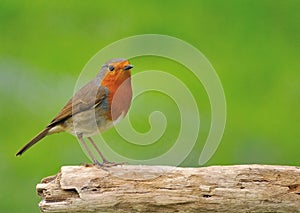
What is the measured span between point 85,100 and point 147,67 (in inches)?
155

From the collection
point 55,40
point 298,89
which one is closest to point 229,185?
point 298,89

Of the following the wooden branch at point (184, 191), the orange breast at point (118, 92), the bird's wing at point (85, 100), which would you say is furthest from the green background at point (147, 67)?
the wooden branch at point (184, 191)

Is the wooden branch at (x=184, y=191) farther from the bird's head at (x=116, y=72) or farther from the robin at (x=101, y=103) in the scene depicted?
the bird's head at (x=116, y=72)

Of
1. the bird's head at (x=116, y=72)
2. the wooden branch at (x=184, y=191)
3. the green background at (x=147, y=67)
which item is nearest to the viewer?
the wooden branch at (x=184, y=191)

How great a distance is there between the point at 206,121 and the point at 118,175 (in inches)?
142

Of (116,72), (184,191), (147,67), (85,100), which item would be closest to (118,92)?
(116,72)

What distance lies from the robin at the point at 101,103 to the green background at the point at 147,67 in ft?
7.90

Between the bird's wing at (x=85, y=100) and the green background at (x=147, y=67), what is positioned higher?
the green background at (x=147, y=67)

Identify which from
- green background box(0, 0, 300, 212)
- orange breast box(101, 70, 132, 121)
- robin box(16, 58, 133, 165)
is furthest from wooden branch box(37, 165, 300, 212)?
green background box(0, 0, 300, 212)

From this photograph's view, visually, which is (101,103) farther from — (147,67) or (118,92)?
(147,67)

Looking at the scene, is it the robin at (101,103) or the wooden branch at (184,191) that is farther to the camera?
the robin at (101,103)

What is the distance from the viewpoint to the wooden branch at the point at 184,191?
6074mm

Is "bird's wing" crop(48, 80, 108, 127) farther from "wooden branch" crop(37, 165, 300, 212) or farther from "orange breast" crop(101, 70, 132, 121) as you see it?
"wooden branch" crop(37, 165, 300, 212)

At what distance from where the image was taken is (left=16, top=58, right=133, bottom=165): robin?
6.49 metres
